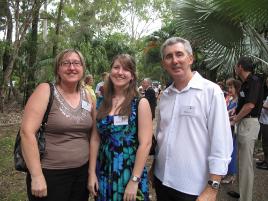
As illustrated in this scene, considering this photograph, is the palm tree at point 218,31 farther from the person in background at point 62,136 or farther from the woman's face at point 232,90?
the person in background at point 62,136

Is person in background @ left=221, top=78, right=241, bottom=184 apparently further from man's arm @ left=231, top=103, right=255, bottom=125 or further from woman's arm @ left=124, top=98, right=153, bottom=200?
woman's arm @ left=124, top=98, right=153, bottom=200

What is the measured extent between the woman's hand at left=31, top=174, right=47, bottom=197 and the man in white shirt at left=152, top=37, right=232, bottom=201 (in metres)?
0.81

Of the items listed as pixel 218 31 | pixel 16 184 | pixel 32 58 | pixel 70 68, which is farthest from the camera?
pixel 32 58

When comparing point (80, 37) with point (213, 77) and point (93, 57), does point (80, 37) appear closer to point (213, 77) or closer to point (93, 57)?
point (93, 57)

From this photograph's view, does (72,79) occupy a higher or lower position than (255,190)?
higher

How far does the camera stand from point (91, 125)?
8.39ft

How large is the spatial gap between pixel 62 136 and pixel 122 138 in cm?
43

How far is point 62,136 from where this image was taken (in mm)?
2424

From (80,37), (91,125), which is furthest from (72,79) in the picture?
(80,37)

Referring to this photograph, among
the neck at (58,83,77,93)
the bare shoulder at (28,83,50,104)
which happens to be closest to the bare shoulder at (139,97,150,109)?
the neck at (58,83,77,93)

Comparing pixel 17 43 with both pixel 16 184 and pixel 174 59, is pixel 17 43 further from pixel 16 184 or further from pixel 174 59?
pixel 174 59

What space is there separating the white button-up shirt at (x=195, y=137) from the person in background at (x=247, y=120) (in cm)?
183

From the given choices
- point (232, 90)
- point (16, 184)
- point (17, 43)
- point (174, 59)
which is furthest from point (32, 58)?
point (174, 59)

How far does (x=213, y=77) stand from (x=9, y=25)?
8767 mm
